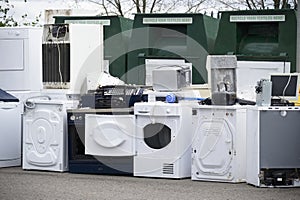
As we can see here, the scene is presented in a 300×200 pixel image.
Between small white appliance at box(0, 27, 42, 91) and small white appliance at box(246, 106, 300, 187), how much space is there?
438cm

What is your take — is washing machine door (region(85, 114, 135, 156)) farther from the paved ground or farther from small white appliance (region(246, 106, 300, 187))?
small white appliance (region(246, 106, 300, 187))

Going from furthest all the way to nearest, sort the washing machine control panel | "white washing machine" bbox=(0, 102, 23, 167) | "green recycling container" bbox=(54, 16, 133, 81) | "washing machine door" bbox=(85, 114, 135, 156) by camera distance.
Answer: "green recycling container" bbox=(54, 16, 133, 81) → "white washing machine" bbox=(0, 102, 23, 167) → "washing machine door" bbox=(85, 114, 135, 156) → the washing machine control panel

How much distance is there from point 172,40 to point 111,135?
336 cm

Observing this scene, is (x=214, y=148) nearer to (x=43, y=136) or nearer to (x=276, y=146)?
(x=276, y=146)

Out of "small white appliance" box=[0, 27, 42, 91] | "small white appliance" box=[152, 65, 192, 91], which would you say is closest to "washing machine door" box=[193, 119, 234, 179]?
"small white appliance" box=[152, 65, 192, 91]

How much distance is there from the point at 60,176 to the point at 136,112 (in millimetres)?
1329

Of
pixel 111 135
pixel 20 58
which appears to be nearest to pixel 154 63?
pixel 20 58

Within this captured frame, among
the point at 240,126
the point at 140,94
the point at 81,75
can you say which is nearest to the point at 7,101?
the point at 81,75

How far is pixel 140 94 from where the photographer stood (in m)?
10.4

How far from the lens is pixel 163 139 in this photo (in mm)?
10008

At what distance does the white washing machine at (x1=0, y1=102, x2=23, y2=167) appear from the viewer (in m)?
11.0

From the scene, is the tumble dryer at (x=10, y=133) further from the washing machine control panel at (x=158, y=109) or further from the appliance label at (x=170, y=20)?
the appliance label at (x=170, y=20)

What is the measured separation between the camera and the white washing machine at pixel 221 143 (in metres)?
9.57

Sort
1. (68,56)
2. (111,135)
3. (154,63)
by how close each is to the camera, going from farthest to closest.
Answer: (154,63) → (68,56) → (111,135)
